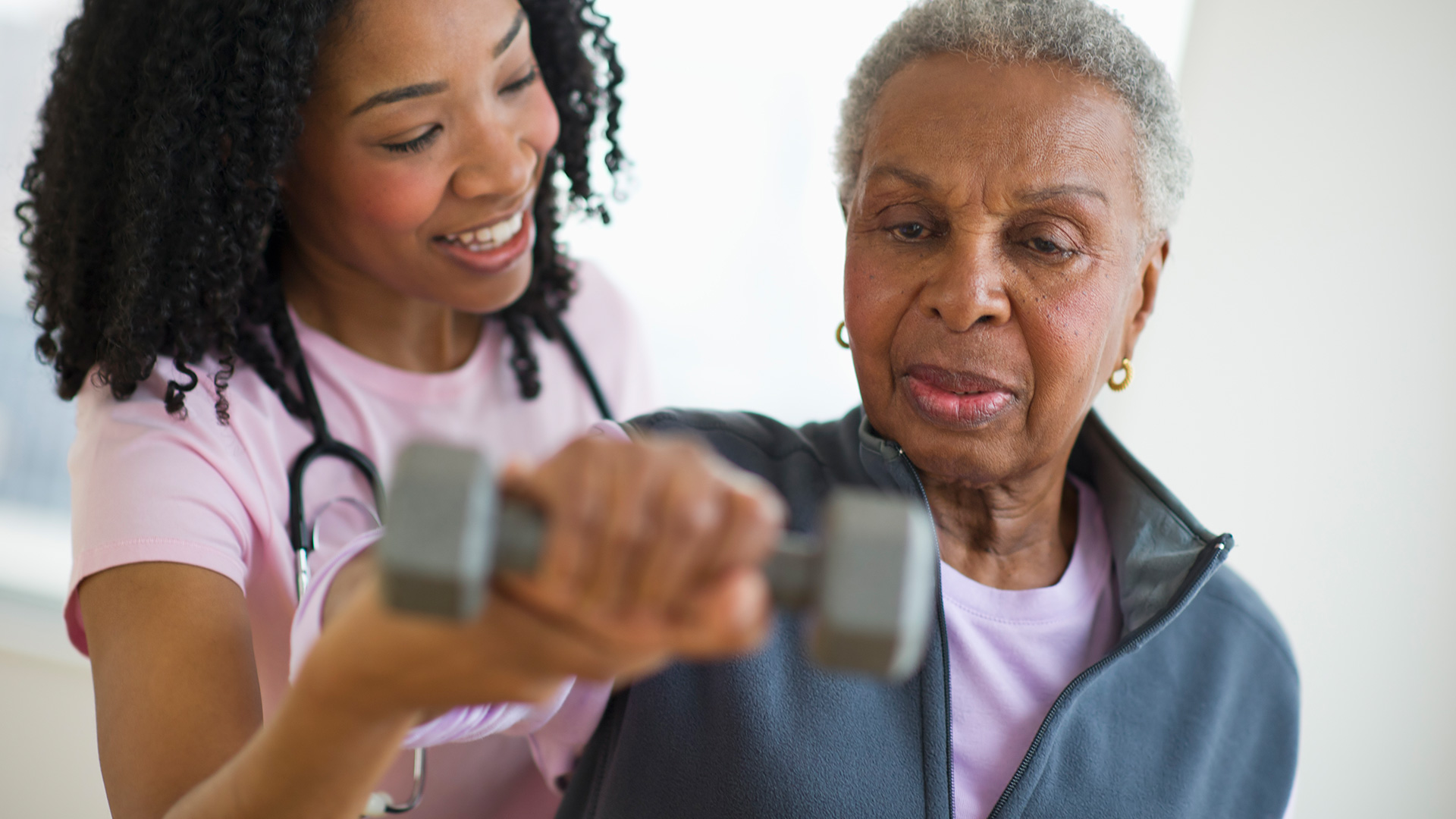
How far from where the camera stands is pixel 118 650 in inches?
46.4

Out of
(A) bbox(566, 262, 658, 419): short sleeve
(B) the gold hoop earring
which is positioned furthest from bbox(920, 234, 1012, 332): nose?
(A) bbox(566, 262, 658, 419): short sleeve

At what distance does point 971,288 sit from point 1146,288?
1.06 feet

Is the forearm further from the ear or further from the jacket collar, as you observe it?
the ear

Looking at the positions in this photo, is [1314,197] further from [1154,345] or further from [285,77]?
[285,77]

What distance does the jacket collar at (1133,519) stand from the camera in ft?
4.17

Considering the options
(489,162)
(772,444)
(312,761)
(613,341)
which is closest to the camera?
(312,761)

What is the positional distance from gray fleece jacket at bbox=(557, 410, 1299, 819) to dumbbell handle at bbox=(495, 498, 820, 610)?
0.55m

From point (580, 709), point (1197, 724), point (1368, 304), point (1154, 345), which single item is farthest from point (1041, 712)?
point (1368, 304)

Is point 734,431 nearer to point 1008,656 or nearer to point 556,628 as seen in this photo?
point 1008,656

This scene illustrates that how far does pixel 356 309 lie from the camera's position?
165 centimetres

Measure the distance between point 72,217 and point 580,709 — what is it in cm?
99

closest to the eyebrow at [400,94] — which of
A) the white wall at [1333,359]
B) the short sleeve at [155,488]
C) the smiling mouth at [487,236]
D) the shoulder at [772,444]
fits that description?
the smiling mouth at [487,236]

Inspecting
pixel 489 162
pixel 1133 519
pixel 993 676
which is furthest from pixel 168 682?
pixel 1133 519

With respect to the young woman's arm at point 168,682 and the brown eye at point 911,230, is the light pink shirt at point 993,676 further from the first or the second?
the brown eye at point 911,230
